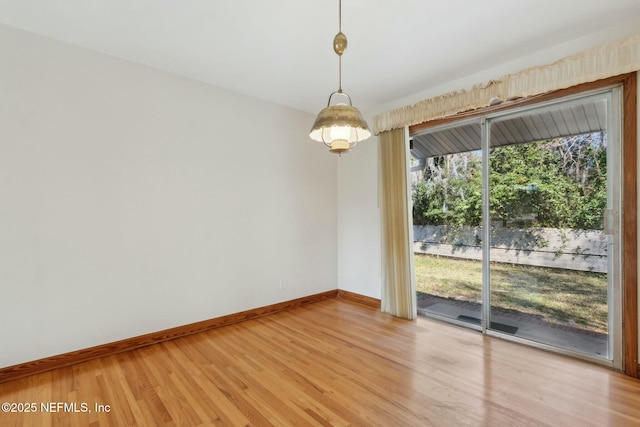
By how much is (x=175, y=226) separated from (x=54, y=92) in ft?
4.88

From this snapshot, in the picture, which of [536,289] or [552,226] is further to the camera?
[536,289]

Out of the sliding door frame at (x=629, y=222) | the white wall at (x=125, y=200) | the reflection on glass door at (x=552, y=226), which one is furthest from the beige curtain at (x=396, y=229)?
the sliding door frame at (x=629, y=222)

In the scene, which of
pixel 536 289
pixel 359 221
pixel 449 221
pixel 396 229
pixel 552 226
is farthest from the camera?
pixel 359 221

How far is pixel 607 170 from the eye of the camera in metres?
2.46

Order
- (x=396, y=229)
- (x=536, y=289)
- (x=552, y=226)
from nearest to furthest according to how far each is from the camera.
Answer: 1. (x=552, y=226)
2. (x=536, y=289)
3. (x=396, y=229)

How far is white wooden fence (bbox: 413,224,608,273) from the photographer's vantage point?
2555 mm

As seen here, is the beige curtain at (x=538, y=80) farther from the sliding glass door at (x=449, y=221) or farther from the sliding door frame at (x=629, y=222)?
the sliding glass door at (x=449, y=221)

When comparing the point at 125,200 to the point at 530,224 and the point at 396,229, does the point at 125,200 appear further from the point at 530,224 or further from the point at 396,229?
the point at 530,224

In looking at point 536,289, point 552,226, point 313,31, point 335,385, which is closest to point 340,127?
point 313,31

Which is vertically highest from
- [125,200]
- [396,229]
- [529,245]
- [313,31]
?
[313,31]

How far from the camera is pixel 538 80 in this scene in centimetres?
259

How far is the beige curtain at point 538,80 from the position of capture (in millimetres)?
2221

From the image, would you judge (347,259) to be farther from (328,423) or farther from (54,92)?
(54,92)

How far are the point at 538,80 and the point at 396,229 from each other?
199 centimetres
